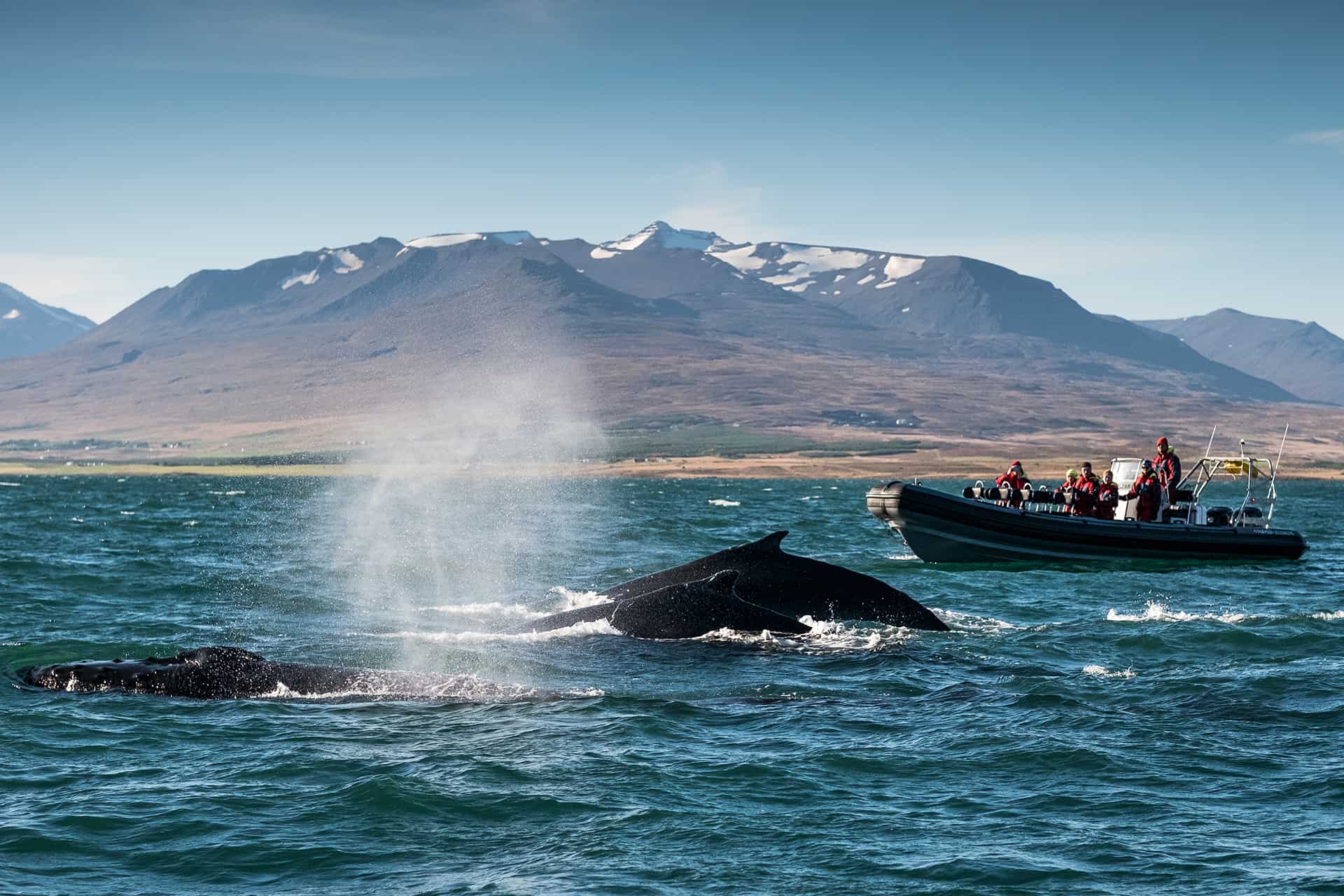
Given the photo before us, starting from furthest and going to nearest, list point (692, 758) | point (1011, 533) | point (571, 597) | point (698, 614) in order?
1. point (1011, 533)
2. point (571, 597)
3. point (698, 614)
4. point (692, 758)

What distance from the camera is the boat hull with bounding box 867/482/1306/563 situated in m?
43.8

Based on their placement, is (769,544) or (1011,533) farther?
(1011,533)

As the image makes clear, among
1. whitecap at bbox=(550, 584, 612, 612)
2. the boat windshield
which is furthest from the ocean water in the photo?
the boat windshield

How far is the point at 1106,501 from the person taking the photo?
46406mm

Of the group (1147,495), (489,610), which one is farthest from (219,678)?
(1147,495)

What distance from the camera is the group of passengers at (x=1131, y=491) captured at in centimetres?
4600

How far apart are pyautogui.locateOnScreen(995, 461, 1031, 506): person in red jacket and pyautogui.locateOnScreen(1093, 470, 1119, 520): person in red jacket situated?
7.68ft

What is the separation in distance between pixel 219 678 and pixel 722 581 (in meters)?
8.37

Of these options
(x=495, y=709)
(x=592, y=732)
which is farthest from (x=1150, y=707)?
(x=495, y=709)

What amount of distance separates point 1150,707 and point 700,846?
28.3 ft

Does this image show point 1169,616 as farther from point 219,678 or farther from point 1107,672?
point 219,678

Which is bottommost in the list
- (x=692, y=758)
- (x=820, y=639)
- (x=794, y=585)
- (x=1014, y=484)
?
(x=692, y=758)

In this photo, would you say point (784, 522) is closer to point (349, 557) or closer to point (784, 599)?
point (349, 557)

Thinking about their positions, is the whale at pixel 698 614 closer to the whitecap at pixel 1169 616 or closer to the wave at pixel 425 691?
the wave at pixel 425 691
